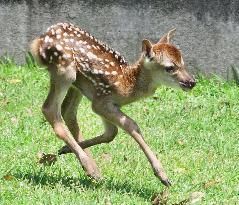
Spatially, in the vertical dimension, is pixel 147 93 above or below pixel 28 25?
above

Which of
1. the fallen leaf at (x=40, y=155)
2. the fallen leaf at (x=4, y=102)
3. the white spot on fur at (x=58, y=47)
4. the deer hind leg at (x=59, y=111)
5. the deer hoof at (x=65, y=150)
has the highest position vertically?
the white spot on fur at (x=58, y=47)

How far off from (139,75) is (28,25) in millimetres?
4609

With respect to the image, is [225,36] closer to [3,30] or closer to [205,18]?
[205,18]

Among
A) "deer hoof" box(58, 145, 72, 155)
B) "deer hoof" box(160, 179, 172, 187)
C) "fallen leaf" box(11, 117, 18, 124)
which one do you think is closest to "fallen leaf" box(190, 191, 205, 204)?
"deer hoof" box(160, 179, 172, 187)

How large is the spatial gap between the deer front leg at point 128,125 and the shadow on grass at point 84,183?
20 cm

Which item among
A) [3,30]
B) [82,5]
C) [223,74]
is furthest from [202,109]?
[3,30]

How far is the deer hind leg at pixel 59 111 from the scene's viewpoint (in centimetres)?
743

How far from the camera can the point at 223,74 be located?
11.7 meters

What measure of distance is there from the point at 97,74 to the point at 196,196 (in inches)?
52.9

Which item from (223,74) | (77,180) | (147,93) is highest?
(147,93)

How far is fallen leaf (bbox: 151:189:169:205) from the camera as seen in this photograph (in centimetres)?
691

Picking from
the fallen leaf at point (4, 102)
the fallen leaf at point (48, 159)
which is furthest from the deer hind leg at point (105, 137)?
the fallen leaf at point (4, 102)

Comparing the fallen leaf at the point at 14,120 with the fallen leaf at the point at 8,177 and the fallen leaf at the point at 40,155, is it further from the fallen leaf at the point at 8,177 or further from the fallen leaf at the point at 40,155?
the fallen leaf at the point at 8,177

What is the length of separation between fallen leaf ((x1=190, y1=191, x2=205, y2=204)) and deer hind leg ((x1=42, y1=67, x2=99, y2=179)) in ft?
2.66
